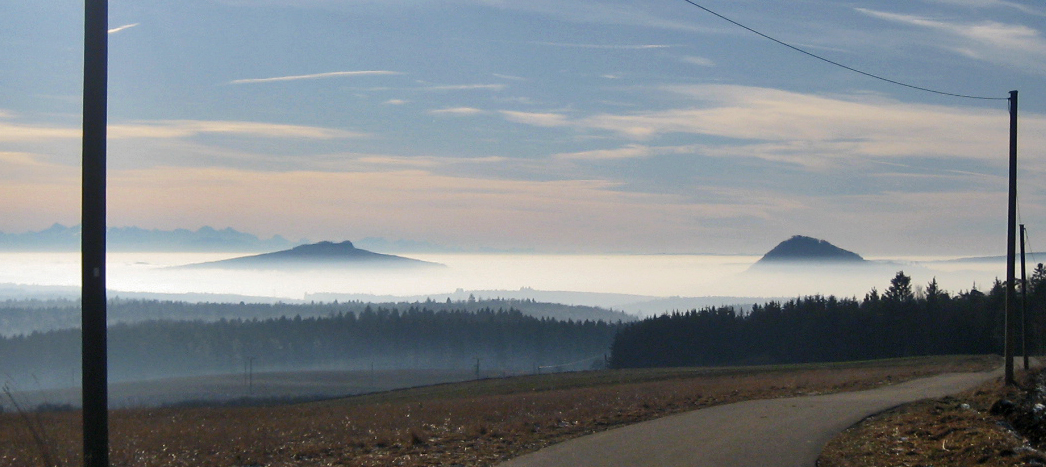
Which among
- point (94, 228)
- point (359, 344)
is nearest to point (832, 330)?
point (94, 228)

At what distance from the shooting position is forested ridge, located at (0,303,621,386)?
174125 millimetres

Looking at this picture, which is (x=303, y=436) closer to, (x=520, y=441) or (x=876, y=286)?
(x=520, y=441)

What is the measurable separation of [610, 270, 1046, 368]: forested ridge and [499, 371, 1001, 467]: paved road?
62728 millimetres

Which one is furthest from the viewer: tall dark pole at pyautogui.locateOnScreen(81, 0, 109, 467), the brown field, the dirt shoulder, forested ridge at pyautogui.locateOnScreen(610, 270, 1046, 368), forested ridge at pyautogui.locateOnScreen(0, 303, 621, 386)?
forested ridge at pyautogui.locateOnScreen(0, 303, 621, 386)

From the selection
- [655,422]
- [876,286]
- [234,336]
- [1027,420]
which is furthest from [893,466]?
[234,336]

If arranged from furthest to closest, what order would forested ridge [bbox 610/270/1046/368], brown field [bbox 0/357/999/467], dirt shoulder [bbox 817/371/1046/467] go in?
forested ridge [bbox 610/270/1046/368] < brown field [bbox 0/357/999/467] < dirt shoulder [bbox 817/371/1046/467]

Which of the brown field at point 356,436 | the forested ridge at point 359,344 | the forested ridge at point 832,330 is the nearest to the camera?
the brown field at point 356,436

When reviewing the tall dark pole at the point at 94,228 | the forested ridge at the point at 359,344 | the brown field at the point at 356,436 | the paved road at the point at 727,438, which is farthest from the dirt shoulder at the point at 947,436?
the forested ridge at the point at 359,344

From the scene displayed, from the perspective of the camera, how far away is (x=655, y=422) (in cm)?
1794

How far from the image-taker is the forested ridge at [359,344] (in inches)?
6855

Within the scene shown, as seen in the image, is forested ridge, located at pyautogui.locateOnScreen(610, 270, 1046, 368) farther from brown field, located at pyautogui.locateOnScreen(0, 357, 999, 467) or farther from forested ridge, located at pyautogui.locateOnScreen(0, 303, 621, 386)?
brown field, located at pyautogui.locateOnScreen(0, 357, 999, 467)

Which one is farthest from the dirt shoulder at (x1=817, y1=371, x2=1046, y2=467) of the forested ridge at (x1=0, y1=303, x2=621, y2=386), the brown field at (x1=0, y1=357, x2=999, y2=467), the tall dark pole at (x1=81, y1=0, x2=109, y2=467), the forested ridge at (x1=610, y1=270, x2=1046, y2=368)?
the forested ridge at (x1=0, y1=303, x2=621, y2=386)

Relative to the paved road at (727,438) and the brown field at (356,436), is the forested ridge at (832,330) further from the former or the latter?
the brown field at (356,436)

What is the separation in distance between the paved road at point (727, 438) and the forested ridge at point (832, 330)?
62728mm
